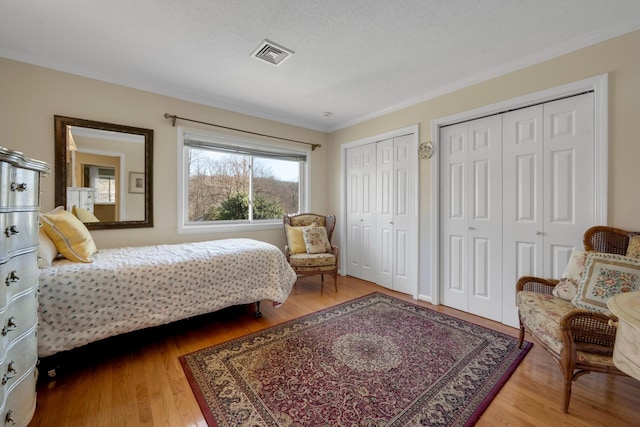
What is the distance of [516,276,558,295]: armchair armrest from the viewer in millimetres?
2016

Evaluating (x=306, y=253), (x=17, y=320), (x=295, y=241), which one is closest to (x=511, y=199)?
(x=306, y=253)

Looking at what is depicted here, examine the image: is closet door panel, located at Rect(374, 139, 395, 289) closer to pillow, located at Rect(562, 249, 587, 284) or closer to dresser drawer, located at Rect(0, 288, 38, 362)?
pillow, located at Rect(562, 249, 587, 284)

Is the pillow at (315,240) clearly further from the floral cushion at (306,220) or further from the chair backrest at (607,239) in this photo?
the chair backrest at (607,239)

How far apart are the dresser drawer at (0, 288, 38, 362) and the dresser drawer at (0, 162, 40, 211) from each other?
0.44m

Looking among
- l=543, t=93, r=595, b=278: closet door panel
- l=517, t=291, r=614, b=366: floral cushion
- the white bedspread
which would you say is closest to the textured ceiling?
l=543, t=93, r=595, b=278: closet door panel

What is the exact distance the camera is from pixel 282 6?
173 cm

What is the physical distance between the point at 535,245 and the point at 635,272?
2.65 feet

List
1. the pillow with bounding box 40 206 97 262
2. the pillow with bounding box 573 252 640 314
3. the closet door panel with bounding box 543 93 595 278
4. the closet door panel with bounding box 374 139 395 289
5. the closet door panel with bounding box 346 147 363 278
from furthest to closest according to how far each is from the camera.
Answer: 1. the closet door panel with bounding box 346 147 363 278
2. the closet door panel with bounding box 374 139 395 289
3. the closet door panel with bounding box 543 93 595 278
4. the pillow with bounding box 40 206 97 262
5. the pillow with bounding box 573 252 640 314

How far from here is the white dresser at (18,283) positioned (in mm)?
1078

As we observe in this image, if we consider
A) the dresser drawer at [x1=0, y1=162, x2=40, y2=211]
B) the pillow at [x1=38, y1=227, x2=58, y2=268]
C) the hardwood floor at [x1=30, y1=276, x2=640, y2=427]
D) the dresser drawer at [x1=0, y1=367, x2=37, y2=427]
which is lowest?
the hardwood floor at [x1=30, y1=276, x2=640, y2=427]

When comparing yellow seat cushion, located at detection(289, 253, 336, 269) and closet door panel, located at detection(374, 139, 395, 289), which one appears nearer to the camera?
yellow seat cushion, located at detection(289, 253, 336, 269)

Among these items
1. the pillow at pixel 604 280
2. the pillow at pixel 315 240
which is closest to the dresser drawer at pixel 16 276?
the pillow at pixel 315 240

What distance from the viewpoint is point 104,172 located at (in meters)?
2.70

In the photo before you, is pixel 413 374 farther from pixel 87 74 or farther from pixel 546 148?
pixel 87 74
